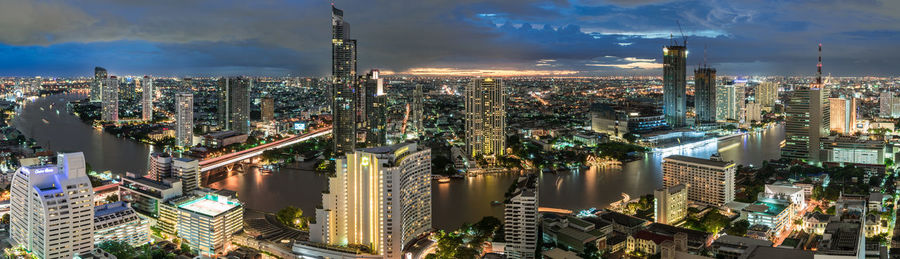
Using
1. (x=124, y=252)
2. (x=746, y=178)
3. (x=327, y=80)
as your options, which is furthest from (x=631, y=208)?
(x=327, y=80)

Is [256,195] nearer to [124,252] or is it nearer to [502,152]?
[124,252]

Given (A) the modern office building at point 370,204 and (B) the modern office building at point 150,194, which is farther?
(B) the modern office building at point 150,194

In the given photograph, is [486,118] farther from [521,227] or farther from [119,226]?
[119,226]

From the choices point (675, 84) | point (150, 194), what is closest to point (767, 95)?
point (675, 84)

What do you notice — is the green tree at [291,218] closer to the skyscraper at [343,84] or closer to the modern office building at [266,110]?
the skyscraper at [343,84]

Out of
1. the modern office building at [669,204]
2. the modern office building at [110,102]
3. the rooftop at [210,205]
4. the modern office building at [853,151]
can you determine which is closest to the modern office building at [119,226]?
the rooftop at [210,205]

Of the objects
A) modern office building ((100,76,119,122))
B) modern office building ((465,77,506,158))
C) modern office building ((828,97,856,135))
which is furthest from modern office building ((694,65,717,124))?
modern office building ((100,76,119,122))
